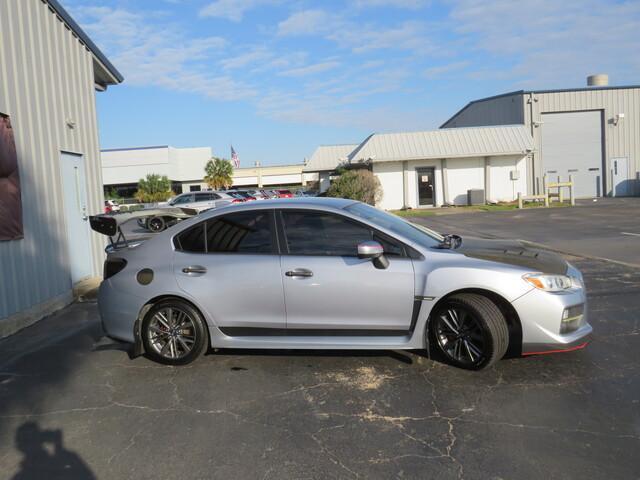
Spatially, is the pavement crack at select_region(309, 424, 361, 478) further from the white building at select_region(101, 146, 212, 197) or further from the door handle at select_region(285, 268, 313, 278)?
the white building at select_region(101, 146, 212, 197)

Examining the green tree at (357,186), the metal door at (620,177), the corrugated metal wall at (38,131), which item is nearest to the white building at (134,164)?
the green tree at (357,186)

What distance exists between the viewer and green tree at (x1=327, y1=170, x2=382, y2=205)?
28.2 m

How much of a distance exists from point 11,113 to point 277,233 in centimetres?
453

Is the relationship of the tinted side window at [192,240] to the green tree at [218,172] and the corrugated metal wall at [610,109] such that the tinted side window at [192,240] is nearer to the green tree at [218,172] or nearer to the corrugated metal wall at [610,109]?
the corrugated metal wall at [610,109]

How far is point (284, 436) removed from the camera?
387 cm

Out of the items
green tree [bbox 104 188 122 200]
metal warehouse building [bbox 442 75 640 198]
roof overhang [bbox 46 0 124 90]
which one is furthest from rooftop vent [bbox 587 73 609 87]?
green tree [bbox 104 188 122 200]

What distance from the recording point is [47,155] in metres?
8.37

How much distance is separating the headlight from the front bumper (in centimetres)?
5

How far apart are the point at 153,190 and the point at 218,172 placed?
33.1 ft

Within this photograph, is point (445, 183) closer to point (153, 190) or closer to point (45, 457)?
point (45, 457)

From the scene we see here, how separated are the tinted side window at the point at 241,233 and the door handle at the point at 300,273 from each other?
33cm

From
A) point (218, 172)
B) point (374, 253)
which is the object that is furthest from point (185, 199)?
point (218, 172)

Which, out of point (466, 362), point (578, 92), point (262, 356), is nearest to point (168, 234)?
point (262, 356)

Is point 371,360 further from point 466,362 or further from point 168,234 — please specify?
point 168,234
